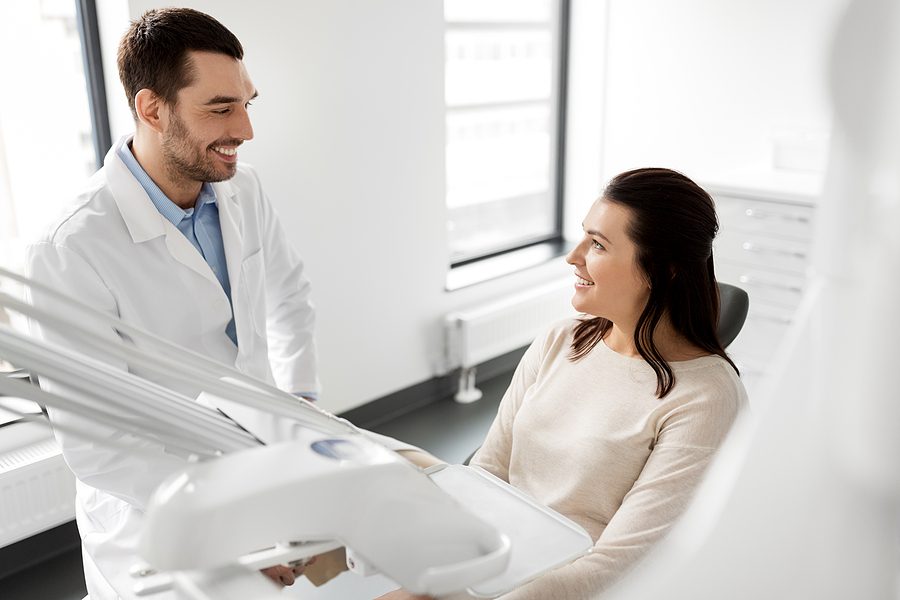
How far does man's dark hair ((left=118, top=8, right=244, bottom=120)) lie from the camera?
5.59 feet

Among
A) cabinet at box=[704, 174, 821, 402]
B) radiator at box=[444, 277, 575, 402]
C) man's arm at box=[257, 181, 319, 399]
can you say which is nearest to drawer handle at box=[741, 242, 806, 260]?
cabinet at box=[704, 174, 821, 402]

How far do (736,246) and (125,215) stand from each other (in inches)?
93.6

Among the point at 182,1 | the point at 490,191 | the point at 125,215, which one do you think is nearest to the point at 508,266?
the point at 490,191

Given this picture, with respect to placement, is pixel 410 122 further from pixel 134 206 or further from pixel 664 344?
pixel 664 344

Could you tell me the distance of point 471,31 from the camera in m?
3.72

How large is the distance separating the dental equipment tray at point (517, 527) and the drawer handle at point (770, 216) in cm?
258

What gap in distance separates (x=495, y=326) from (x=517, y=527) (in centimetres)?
297

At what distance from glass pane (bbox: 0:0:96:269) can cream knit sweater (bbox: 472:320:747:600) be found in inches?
62.2

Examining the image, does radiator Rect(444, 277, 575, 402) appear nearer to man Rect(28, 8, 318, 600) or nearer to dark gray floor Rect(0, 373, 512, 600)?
dark gray floor Rect(0, 373, 512, 600)

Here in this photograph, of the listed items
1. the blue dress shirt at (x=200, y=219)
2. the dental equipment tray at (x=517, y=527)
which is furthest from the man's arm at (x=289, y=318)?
the dental equipment tray at (x=517, y=527)

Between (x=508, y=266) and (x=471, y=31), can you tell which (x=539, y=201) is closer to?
(x=508, y=266)

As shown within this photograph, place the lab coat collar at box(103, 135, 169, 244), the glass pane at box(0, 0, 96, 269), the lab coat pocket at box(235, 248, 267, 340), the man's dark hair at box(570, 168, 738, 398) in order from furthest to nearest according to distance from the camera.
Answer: the glass pane at box(0, 0, 96, 269), the lab coat pocket at box(235, 248, 267, 340), the lab coat collar at box(103, 135, 169, 244), the man's dark hair at box(570, 168, 738, 398)

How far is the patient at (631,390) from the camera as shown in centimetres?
134

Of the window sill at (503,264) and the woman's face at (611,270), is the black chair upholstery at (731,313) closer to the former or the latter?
the woman's face at (611,270)
